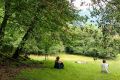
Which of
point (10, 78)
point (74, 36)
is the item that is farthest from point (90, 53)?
point (10, 78)

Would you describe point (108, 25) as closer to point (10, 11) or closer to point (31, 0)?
point (31, 0)

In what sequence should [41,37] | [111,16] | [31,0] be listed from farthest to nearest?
[41,37] < [31,0] < [111,16]

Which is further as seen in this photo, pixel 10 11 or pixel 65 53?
pixel 65 53

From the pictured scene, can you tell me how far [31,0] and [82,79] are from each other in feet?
32.1

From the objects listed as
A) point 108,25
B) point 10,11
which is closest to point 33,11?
point 10,11

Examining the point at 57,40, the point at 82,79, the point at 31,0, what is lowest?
the point at 82,79

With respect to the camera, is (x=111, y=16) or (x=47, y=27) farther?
(x=47, y=27)

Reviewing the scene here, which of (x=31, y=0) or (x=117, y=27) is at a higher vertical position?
(x=31, y=0)

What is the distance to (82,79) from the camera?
2695cm

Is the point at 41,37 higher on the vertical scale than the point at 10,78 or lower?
higher

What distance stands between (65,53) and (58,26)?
46.2 m

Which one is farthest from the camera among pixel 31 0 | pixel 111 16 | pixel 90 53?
pixel 90 53

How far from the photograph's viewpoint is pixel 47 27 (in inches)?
1064

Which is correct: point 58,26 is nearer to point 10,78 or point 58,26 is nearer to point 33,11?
point 33,11
